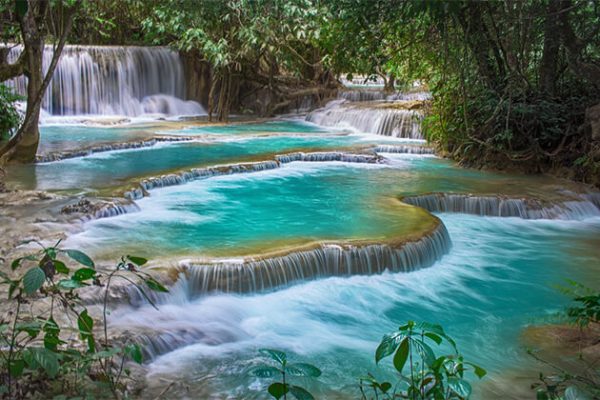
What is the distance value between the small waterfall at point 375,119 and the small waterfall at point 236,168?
2647 millimetres

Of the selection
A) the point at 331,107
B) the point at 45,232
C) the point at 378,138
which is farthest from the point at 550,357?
the point at 331,107

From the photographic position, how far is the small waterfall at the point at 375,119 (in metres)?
14.9

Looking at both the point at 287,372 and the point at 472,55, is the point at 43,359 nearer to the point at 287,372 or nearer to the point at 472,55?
the point at 287,372

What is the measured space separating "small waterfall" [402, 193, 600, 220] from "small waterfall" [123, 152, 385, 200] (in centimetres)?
301

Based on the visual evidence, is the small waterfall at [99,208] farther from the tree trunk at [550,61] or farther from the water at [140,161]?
the tree trunk at [550,61]

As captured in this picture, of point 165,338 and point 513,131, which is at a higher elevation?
point 513,131

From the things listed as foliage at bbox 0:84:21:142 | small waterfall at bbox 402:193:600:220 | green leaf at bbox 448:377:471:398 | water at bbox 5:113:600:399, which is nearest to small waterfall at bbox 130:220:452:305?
water at bbox 5:113:600:399

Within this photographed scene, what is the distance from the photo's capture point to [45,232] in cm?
618

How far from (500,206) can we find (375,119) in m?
7.70

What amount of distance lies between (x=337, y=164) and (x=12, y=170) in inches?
218

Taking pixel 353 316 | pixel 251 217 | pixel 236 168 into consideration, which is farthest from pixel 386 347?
pixel 236 168

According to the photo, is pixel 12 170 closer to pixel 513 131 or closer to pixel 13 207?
pixel 13 207

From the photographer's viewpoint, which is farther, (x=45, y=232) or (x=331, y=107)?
(x=331, y=107)

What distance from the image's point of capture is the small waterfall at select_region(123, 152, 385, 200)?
350 inches
